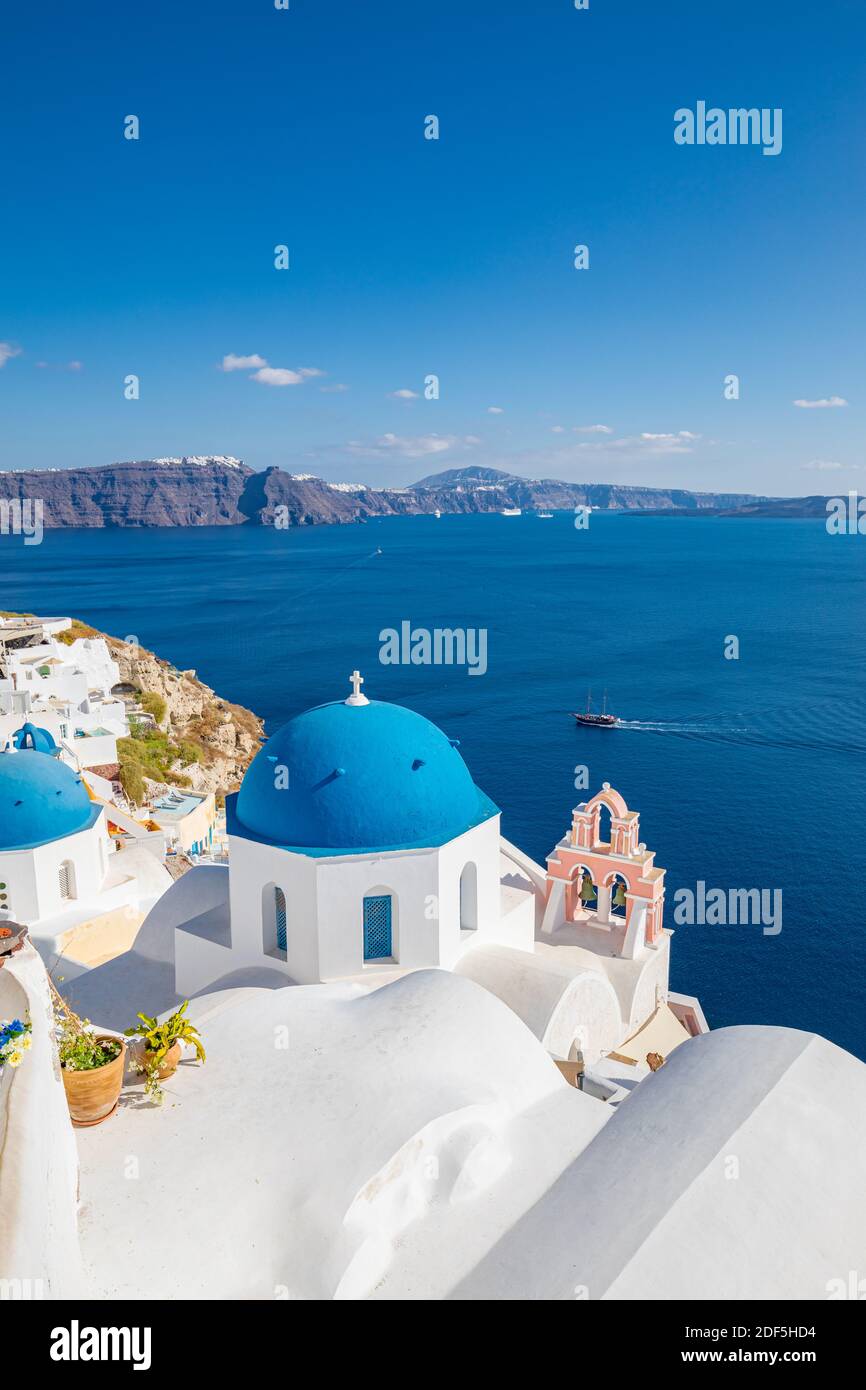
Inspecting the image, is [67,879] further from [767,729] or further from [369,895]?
[767,729]

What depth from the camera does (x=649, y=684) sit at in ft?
193

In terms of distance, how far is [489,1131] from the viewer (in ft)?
22.9

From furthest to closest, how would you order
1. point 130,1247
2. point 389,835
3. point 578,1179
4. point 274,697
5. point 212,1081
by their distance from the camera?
point 274,697 → point 389,835 → point 212,1081 → point 578,1179 → point 130,1247

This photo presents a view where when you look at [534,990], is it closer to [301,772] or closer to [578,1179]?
[301,772]

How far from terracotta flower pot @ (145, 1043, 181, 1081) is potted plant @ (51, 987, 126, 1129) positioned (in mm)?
397

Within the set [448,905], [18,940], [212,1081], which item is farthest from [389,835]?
[18,940]

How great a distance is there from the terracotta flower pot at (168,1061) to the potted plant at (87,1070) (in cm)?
40

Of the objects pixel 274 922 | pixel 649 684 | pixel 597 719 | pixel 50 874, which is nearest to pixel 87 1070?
pixel 274 922

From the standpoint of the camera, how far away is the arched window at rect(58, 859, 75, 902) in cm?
1634

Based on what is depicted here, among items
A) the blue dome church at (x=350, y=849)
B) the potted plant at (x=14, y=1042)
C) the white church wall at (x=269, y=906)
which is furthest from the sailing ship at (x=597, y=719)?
the potted plant at (x=14, y=1042)

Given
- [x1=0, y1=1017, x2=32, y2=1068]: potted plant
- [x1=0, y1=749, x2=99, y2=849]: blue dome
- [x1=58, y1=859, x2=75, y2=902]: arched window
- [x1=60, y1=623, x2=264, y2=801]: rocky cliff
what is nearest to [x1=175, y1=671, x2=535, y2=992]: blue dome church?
[x1=0, y1=749, x2=99, y2=849]: blue dome

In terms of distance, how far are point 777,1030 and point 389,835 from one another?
5517mm

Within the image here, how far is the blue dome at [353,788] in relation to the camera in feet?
37.4

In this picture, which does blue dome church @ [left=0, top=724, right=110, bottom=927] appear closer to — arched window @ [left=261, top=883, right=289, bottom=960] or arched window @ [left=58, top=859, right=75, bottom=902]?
arched window @ [left=58, top=859, right=75, bottom=902]
